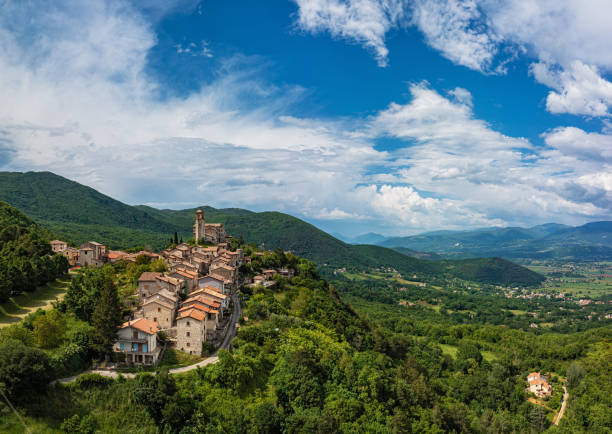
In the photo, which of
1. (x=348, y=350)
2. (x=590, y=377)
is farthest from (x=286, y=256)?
(x=590, y=377)

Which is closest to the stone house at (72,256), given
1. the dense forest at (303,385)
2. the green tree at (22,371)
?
the dense forest at (303,385)

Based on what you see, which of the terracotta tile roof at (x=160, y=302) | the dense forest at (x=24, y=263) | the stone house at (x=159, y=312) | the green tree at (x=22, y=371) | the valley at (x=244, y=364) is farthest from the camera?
the dense forest at (x=24, y=263)

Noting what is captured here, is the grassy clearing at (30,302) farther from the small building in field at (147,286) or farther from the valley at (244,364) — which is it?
the small building in field at (147,286)

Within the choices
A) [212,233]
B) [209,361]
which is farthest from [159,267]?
[212,233]

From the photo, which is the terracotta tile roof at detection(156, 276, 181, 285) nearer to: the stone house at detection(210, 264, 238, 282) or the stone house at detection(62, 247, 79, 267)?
the stone house at detection(210, 264, 238, 282)

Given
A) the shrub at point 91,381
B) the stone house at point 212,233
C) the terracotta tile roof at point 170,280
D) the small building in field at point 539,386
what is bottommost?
the small building in field at point 539,386

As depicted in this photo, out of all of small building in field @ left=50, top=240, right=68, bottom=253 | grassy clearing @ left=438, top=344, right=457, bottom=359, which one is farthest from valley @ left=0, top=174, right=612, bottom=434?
small building in field @ left=50, top=240, right=68, bottom=253
